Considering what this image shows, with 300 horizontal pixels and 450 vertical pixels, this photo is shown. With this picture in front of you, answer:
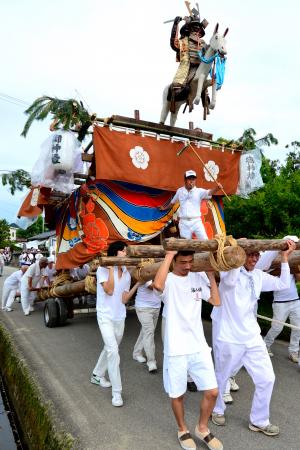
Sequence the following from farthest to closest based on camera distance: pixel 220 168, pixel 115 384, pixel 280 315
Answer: pixel 220 168, pixel 280 315, pixel 115 384

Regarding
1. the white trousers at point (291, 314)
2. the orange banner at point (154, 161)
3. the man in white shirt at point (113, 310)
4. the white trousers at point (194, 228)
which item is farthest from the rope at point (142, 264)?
the orange banner at point (154, 161)

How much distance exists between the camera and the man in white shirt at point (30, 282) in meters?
9.81

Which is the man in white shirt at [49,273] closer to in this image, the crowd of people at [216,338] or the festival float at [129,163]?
the festival float at [129,163]

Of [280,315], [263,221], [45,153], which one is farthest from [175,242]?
[263,221]

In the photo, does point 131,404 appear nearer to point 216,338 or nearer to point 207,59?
point 216,338

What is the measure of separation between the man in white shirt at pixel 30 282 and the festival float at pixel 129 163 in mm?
1760

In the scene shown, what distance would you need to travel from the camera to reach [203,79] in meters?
7.13

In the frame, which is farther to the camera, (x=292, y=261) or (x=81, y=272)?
(x=81, y=272)

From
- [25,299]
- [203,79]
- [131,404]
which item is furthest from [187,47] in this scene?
[25,299]

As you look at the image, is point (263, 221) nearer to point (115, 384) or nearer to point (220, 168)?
point (220, 168)

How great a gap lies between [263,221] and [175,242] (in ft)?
26.2

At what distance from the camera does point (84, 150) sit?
7566mm

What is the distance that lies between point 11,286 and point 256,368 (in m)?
8.56

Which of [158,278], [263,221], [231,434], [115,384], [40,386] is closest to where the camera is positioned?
[158,278]
